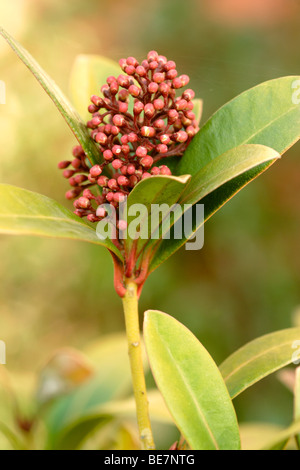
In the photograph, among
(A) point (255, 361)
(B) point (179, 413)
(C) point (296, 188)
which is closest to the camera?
(B) point (179, 413)

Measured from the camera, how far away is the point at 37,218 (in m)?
0.53

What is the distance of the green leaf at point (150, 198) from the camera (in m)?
0.53

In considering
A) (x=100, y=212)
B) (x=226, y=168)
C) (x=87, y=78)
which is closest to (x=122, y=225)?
(x=100, y=212)

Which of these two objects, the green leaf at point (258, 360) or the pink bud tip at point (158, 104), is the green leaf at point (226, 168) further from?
the green leaf at point (258, 360)

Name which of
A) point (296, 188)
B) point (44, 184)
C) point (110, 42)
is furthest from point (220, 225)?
point (110, 42)

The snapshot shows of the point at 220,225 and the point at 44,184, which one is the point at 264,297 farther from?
the point at 44,184

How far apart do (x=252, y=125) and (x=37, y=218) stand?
0.28m

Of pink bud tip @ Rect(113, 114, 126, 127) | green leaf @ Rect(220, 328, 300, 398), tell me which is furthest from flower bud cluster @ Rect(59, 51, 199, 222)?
green leaf @ Rect(220, 328, 300, 398)

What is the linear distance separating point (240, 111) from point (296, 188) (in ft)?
5.35

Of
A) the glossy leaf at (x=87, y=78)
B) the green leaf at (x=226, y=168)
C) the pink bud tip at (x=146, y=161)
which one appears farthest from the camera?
the glossy leaf at (x=87, y=78)

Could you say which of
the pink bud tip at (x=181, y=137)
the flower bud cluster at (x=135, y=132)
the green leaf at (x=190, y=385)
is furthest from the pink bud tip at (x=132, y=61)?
the green leaf at (x=190, y=385)

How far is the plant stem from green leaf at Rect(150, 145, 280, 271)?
0.18 ft

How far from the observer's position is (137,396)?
58 centimetres

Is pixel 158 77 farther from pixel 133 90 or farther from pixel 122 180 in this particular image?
pixel 122 180
